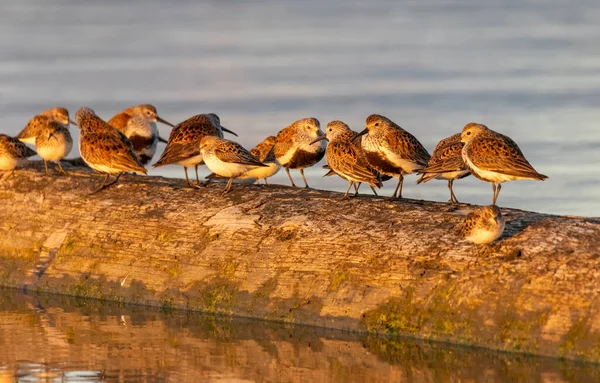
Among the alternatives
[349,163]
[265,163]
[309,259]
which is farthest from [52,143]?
[309,259]

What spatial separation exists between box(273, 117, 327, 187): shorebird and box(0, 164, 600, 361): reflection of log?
2.01m

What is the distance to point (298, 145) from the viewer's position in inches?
709

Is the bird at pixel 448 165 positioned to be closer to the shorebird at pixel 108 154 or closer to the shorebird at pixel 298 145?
the shorebird at pixel 298 145

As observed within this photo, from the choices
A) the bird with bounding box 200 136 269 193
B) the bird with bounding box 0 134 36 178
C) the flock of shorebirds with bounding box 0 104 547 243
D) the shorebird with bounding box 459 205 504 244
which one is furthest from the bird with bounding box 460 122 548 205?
the bird with bounding box 0 134 36 178

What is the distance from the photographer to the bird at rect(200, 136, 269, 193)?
646 inches

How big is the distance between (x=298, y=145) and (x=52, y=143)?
3.38m

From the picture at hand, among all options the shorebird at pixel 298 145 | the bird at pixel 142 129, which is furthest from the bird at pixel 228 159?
the bird at pixel 142 129

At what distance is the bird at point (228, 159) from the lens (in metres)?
16.4

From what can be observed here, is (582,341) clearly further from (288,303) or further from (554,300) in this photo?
(288,303)

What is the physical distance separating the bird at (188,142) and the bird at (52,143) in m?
1.33

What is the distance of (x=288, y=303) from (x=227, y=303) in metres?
0.80

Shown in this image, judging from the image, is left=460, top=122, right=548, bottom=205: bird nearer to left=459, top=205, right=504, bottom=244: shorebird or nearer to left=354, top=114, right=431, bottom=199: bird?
left=354, top=114, right=431, bottom=199: bird

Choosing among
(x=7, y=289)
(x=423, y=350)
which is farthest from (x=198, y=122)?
(x=423, y=350)

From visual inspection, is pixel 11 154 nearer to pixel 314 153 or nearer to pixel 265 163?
pixel 265 163
